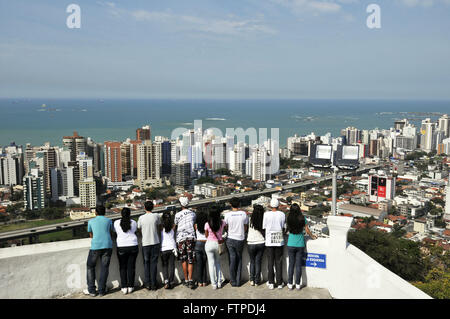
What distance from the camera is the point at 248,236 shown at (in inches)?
77.6

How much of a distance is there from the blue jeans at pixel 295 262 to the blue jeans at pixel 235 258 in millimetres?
245

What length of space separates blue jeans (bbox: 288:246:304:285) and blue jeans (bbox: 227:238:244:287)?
245 millimetres

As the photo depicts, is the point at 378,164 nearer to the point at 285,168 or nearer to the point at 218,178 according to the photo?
the point at 285,168

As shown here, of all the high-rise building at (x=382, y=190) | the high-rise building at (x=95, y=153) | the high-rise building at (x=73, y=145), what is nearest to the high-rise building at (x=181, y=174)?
the high-rise building at (x=95, y=153)

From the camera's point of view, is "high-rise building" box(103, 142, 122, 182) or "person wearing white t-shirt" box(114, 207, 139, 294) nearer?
"person wearing white t-shirt" box(114, 207, 139, 294)

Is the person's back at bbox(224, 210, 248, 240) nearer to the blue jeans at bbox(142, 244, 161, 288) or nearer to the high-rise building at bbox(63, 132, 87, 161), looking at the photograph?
the blue jeans at bbox(142, 244, 161, 288)

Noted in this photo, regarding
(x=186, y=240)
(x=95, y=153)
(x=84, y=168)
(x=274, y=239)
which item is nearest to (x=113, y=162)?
(x=95, y=153)

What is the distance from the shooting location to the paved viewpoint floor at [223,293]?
1.88 meters

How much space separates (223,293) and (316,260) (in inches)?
19.4

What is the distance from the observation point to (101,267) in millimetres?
1868

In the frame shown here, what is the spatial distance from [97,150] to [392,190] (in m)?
14.9

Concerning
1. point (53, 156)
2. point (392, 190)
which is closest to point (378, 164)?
point (392, 190)

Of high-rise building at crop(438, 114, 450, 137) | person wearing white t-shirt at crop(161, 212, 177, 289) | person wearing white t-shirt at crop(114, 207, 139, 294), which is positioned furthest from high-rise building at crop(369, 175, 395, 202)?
high-rise building at crop(438, 114, 450, 137)

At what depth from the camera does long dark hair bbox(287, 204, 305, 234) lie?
1891 millimetres
